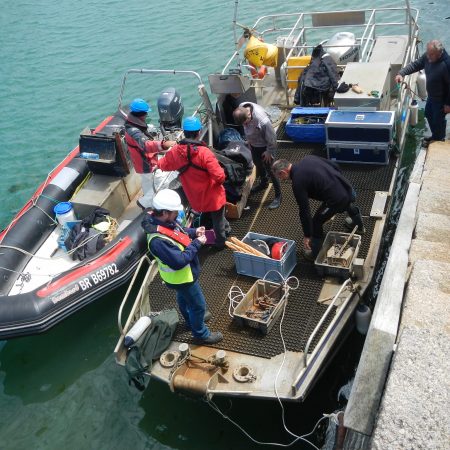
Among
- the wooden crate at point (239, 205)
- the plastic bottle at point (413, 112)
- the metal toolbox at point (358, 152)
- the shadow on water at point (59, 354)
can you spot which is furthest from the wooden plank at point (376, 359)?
the plastic bottle at point (413, 112)

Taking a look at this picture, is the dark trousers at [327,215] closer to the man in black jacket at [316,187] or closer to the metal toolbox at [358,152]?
the man in black jacket at [316,187]

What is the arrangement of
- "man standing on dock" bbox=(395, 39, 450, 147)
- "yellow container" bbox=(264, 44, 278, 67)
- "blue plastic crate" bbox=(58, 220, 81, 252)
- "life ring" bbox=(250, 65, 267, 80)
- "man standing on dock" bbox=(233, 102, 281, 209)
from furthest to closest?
"life ring" bbox=(250, 65, 267, 80) → "yellow container" bbox=(264, 44, 278, 67) → "blue plastic crate" bbox=(58, 220, 81, 252) → "man standing on dock" bbox=(395, 39, 450, 147) → "man standing on dock" bbox=(233, 102, 281, 209)

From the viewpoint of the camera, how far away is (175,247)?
5.03 meters

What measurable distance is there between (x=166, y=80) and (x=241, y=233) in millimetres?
8458

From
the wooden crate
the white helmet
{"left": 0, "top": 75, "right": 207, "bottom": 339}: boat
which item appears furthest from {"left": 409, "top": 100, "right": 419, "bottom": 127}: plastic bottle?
the white helmet

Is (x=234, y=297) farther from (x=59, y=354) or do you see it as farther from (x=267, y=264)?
(x=59, y=354)

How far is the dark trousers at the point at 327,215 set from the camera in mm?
6098

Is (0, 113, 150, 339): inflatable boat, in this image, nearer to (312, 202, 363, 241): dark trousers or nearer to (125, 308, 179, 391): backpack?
(125, 308, 179, 391): backpack

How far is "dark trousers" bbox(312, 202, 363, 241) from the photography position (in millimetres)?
6098

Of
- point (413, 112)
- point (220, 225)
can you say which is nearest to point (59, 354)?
point (220, 225)

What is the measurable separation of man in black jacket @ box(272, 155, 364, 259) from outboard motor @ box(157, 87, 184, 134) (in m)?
3.18

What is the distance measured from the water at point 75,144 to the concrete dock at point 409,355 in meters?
2.10

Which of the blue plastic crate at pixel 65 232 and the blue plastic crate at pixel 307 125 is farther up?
the blue plastic crate at pixel 307 125

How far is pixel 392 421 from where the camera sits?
3.17 m
